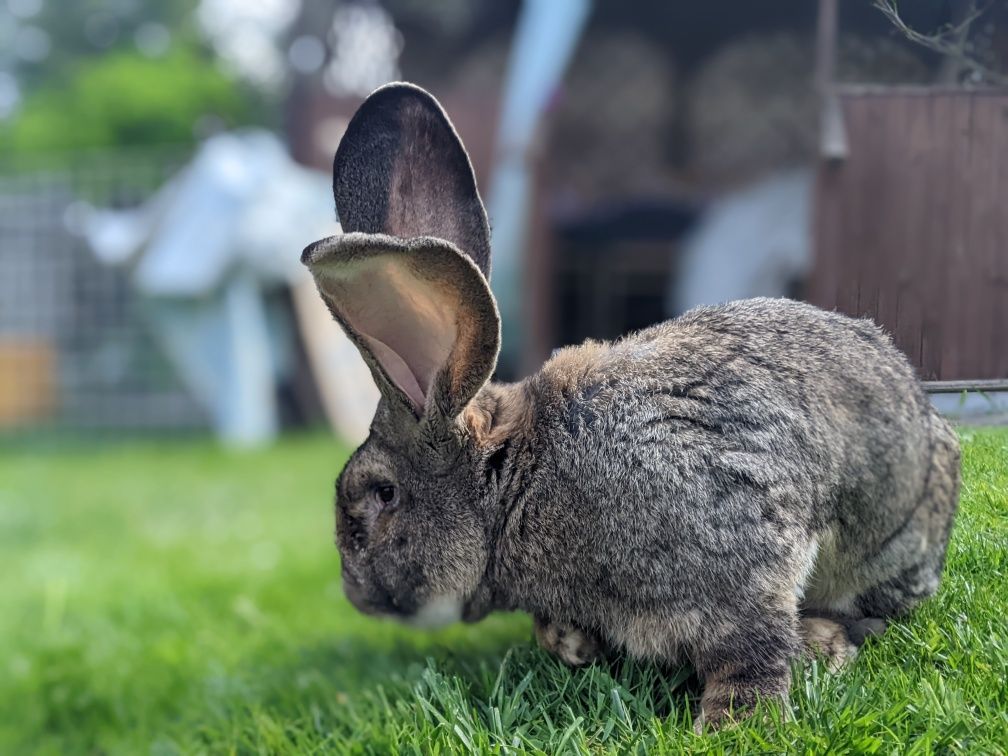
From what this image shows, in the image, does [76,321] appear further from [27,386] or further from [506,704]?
[506,704]

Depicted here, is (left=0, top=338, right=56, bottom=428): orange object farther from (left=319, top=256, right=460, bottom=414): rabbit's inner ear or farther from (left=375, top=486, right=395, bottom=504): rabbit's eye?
(left=319, top=256, right=460, bottom=414): rabbit's inner ear

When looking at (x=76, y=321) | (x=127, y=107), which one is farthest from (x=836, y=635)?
(x=127, y=107)

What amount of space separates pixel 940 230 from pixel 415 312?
797mm

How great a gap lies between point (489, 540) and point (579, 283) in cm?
733

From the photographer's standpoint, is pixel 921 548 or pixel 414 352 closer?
pixel 921 548

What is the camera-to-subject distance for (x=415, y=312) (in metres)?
1.58

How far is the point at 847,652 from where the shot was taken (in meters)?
1.47

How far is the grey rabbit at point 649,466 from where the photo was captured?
1432mm

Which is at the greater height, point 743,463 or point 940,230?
point 940,230

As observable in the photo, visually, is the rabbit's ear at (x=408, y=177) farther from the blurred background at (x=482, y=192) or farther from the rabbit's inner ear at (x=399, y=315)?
the blurred background at (x=482, y=192)

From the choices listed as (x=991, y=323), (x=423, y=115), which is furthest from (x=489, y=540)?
(x=991, y=323)

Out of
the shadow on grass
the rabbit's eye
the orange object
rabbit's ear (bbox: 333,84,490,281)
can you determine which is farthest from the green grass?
the orange object

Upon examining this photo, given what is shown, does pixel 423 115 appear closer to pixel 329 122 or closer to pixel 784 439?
pixel 784 439

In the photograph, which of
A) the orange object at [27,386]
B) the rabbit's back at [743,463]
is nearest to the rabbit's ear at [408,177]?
the rabbit's back at [743,463]
